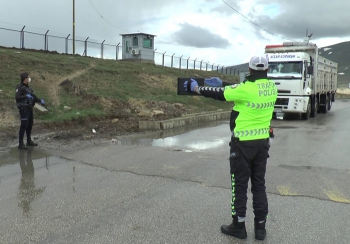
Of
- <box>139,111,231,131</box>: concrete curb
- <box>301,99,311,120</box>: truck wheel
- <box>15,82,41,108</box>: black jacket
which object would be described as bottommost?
<box>139,111,231,131</box>: concrete curb

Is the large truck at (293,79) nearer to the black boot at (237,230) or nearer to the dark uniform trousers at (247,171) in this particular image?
Result: the dark uniform trousers at (247,171)

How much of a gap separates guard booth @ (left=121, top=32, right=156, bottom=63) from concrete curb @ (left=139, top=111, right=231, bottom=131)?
18.2 meters

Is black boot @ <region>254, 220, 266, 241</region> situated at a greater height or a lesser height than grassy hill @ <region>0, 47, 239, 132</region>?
lesser

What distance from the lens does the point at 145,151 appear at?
8.83 meters

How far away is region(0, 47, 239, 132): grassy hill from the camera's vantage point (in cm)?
1341

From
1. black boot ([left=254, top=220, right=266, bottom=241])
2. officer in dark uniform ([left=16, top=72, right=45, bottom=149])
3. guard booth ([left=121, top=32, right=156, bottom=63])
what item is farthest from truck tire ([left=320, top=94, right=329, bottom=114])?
black boot ([left=254, top=220, right=266, bottom=241])

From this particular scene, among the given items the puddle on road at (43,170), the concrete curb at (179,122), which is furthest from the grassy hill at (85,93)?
the puddle on road at (43,170)

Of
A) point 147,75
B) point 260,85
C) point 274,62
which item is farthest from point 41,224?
point 147,75

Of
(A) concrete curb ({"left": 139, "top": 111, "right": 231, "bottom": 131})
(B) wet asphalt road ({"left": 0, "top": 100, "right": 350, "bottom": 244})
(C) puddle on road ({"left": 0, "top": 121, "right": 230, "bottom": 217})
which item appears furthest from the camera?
(A) concrete curb ({"left": 139, "top": 111, "right": 231, "bottom": 131})

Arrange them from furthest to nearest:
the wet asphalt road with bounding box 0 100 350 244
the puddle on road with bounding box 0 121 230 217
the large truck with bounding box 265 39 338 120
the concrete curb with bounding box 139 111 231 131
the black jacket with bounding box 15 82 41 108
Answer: the large truck with bounding box 265 39 338 120, the concrete curb with bounding box 139 111 231 131, the black jacket with bounding box 15 82 41 108, the puddle on road with bounding box 0 121 230 217, the wet asphalt road with bounding box 0 100 350 244

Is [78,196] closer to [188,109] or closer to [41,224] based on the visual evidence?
[41,224]

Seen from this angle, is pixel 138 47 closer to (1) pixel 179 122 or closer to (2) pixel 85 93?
(2) pixel 85 93

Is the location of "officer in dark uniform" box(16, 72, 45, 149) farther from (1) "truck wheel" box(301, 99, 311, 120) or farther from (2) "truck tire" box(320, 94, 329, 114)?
(2) "truck tire" box(320, 94, 329, 114)

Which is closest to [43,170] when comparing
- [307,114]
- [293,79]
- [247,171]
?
[247,171]
